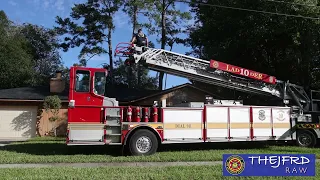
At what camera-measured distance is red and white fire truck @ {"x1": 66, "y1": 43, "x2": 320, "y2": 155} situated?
11539mm

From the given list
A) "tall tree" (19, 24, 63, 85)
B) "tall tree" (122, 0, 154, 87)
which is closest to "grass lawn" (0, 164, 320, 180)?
"tall tree" (122, 0, 154, 87)

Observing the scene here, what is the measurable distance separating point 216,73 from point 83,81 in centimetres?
→ 582

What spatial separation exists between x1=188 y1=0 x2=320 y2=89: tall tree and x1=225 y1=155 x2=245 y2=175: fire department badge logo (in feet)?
38.7

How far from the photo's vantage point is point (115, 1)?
33562 millimetres

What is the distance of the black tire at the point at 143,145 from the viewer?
11.6 meters

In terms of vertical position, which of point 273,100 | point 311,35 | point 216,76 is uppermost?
point 311,35

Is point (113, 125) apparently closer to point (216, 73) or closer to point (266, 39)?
point (216, 73)

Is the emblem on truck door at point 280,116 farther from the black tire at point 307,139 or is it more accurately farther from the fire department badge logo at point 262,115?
the black tire at point 307,139

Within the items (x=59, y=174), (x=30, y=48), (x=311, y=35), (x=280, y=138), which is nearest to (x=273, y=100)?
(x=280, y=138)

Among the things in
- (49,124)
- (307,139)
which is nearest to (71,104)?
(307,139)

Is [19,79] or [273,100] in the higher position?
[19,79]

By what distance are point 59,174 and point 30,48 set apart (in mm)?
34645

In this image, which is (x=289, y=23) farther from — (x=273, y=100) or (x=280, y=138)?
(x=280, y=138)

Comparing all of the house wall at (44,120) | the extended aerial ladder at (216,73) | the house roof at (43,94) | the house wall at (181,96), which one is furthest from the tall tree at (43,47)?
the extended aerial ladder at (216,73)
